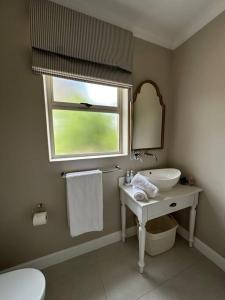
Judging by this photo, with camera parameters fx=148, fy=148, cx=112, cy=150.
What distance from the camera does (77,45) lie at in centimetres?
122

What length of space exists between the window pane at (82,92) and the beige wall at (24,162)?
0.64 ft

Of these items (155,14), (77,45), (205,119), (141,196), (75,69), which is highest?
(155,14)

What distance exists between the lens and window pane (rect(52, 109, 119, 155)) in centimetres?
143

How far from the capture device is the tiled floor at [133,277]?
3.99 feet

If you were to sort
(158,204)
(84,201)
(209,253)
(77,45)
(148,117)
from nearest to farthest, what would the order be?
(77,45) → (158,204) → (84,201) → (209,253) → (148,117)

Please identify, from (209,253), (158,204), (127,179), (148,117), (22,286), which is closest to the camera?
(22,286)

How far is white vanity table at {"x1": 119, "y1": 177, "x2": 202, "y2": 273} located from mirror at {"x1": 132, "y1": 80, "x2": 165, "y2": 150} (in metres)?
0.52

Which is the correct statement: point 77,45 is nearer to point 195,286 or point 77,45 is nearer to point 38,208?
point 38,208

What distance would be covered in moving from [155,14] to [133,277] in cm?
245

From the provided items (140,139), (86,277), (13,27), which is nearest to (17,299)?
(86,277)

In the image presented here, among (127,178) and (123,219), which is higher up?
(127,178)

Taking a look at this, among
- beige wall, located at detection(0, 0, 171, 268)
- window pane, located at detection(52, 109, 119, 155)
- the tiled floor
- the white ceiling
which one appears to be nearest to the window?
window pane, located at detection(52, 109, 119, 155)

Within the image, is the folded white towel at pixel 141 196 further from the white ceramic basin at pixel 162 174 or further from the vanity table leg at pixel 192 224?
the vanity table leg at pixel 192 224

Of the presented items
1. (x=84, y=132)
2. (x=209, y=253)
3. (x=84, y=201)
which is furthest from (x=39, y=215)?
(x=209, y=253)
